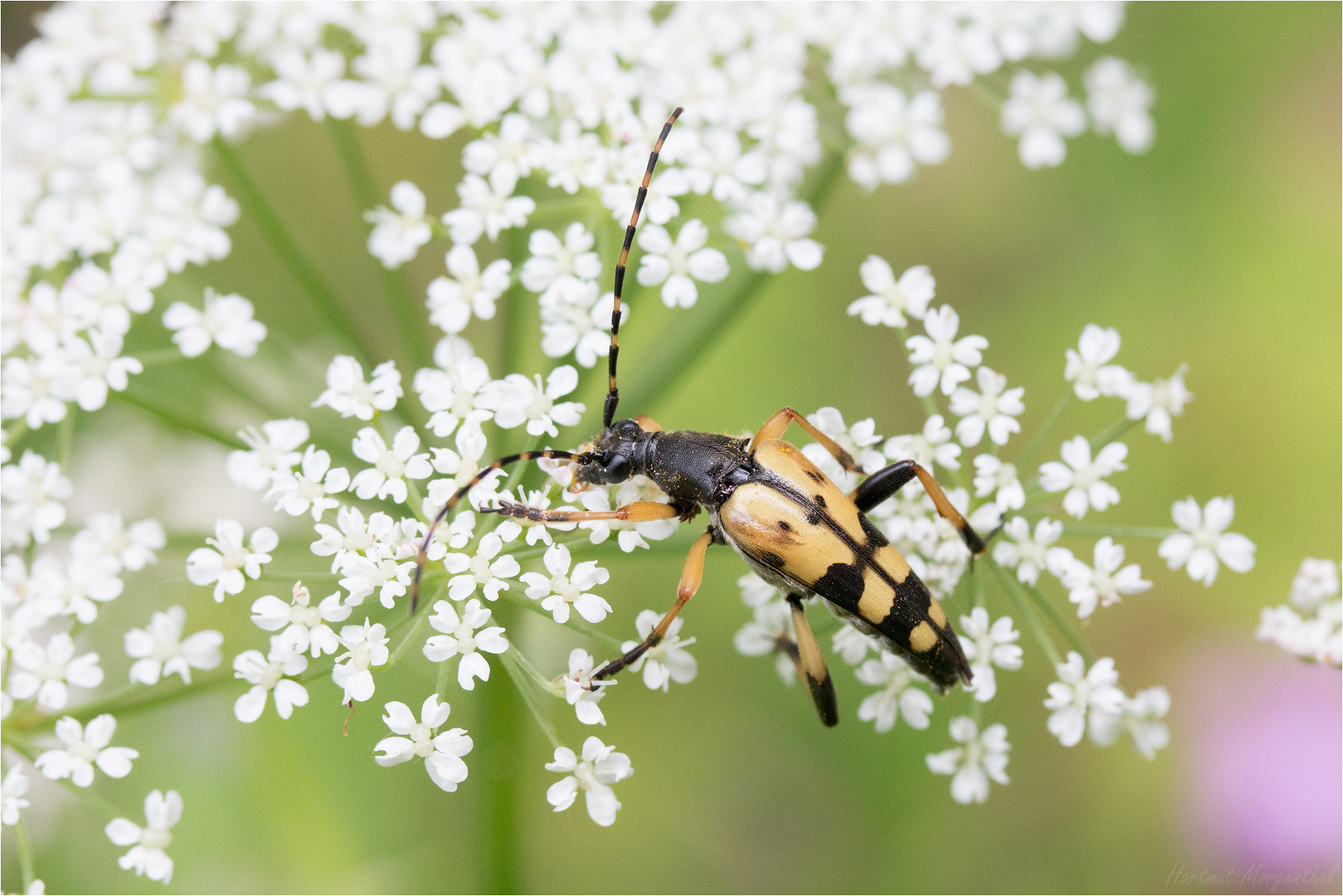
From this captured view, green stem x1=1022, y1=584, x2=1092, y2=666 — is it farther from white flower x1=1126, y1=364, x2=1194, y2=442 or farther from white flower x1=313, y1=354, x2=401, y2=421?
white flower x1=313, y1=354, x2=401, y2=421

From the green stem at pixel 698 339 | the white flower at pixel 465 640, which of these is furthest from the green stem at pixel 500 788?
the green stem at pixel 698 339

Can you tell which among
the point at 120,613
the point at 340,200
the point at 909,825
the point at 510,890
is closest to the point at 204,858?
the point at 120,613

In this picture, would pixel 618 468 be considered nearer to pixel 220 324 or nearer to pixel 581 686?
pixel 581 686

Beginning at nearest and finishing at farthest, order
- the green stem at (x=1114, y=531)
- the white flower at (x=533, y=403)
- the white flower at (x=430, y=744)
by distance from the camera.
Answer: the white flower at (x=430, y=744)
the white flower at (x=533, y=403)
the green stem at (x=1114, y=531)

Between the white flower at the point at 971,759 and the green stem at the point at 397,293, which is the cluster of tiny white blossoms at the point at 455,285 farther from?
the green stem at the point at 397,293

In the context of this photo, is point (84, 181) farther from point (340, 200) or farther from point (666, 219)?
point (666, 219)

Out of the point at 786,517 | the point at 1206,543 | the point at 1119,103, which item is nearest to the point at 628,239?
the point at 786,517

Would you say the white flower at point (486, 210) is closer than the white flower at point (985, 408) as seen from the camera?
No
